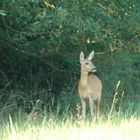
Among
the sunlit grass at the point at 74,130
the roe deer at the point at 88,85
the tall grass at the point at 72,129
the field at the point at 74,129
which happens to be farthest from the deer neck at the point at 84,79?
the sunlit grass at the point at 74,130

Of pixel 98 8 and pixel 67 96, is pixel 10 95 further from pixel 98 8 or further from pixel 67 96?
pixel 98 8

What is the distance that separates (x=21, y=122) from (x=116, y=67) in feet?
25.2

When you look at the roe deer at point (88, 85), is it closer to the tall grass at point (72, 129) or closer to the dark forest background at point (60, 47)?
the dark forest background at point (60, 47)

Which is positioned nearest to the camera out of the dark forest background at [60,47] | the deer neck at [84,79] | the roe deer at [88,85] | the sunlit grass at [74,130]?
the sunlit grass at [74,130]

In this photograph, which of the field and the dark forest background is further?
the dark forest background

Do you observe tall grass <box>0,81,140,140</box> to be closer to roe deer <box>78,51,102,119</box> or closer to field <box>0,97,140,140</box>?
field <box>0,97,140,140</box>

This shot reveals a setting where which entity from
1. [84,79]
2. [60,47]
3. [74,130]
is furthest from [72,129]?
[60,47]

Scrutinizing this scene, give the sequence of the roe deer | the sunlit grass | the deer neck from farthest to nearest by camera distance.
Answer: the deer neck < the roe deer < the sunlit grass

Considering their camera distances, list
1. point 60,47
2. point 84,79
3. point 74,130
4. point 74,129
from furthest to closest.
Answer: point 60,47
point 84,79
point 74,129
point 74,130

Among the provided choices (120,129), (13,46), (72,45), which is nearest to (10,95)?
(13,46)

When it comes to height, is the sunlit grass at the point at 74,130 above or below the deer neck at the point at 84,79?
below

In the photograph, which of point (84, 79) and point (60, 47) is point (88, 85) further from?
point (60, 47)

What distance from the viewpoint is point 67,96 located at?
16.5 metres

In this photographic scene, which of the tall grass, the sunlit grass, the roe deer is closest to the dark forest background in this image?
the roe deer
